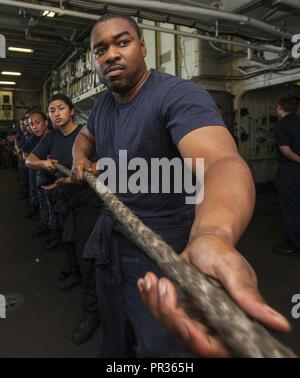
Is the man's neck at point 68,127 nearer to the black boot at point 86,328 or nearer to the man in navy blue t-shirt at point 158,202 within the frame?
the man in navy blue t-shirt at point 158,202

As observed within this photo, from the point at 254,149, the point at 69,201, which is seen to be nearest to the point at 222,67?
the point at 254,149

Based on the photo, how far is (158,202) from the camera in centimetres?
104

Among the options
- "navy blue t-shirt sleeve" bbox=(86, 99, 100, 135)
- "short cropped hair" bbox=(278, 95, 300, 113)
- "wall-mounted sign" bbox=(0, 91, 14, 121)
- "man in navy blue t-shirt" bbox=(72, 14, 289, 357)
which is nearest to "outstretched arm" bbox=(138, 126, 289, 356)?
"man in navy blue t-shirt" bbox=(72, 14, 289, 357)

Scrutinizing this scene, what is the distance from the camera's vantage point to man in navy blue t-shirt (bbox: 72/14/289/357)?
531 mm

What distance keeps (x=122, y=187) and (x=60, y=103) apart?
1635 mm

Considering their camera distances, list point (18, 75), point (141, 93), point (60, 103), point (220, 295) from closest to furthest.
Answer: point (220, 295) < point (141, 93) < point (60, 103) < point (18, 75)

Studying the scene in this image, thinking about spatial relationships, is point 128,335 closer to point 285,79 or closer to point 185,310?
point 185,310

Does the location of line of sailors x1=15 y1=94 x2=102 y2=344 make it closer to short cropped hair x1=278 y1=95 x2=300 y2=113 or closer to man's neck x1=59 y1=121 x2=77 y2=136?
man's neck x1=59 y1=121 x2=77 y2=136

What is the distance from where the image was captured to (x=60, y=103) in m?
2.51

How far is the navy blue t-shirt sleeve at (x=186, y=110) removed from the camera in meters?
0.84

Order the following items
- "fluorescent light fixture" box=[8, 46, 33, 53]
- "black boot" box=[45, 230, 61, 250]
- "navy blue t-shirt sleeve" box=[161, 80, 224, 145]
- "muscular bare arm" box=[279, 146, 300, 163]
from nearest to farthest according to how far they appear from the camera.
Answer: "navy blue t-shirt sleeve" box=[161, 80, 224, 145] → "muscular bare arm" box=[279, 146, 300, 163] → "black boot" box=[45, 230, 61, 250] → "fluorescent light fixture" box=[8, 46, 33, 53]

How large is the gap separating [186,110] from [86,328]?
1.62 metres

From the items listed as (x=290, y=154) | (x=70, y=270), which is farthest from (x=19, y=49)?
(x=290, y=154)
